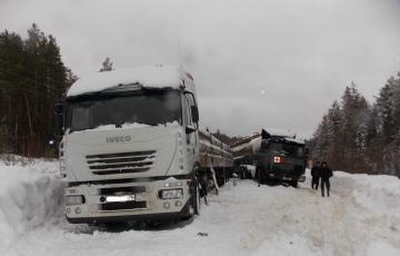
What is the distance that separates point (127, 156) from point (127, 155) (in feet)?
0.07

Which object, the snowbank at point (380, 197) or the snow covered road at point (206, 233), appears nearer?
the snow covered road at point (206, 233)

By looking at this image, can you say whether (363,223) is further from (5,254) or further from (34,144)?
(34,144)

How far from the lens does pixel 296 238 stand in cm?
1005

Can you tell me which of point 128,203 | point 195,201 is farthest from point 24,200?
point 195,201

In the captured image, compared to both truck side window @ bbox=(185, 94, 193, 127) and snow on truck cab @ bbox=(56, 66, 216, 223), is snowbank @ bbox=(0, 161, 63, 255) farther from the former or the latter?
truck side window @ bbox=(185, 94, 193, 127)

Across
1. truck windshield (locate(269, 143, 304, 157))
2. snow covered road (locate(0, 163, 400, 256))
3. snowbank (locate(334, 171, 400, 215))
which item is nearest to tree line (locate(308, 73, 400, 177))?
truck windshield (locate(269, 143, 304, 157))

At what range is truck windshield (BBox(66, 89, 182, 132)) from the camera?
1124 centimetres

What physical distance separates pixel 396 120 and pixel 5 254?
64.8m

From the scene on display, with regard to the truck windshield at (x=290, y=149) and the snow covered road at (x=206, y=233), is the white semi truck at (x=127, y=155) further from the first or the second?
the truck windshield at (x=290, y=149)

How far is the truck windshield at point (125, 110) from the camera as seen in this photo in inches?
443

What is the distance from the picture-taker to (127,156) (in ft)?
35.4

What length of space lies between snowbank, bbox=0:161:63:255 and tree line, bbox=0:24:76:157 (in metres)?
35.3

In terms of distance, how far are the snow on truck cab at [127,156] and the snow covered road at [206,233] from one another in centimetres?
55

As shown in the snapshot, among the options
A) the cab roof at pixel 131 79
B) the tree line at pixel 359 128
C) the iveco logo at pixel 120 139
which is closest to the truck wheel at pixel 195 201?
the iveco logo at pixel 120 139
